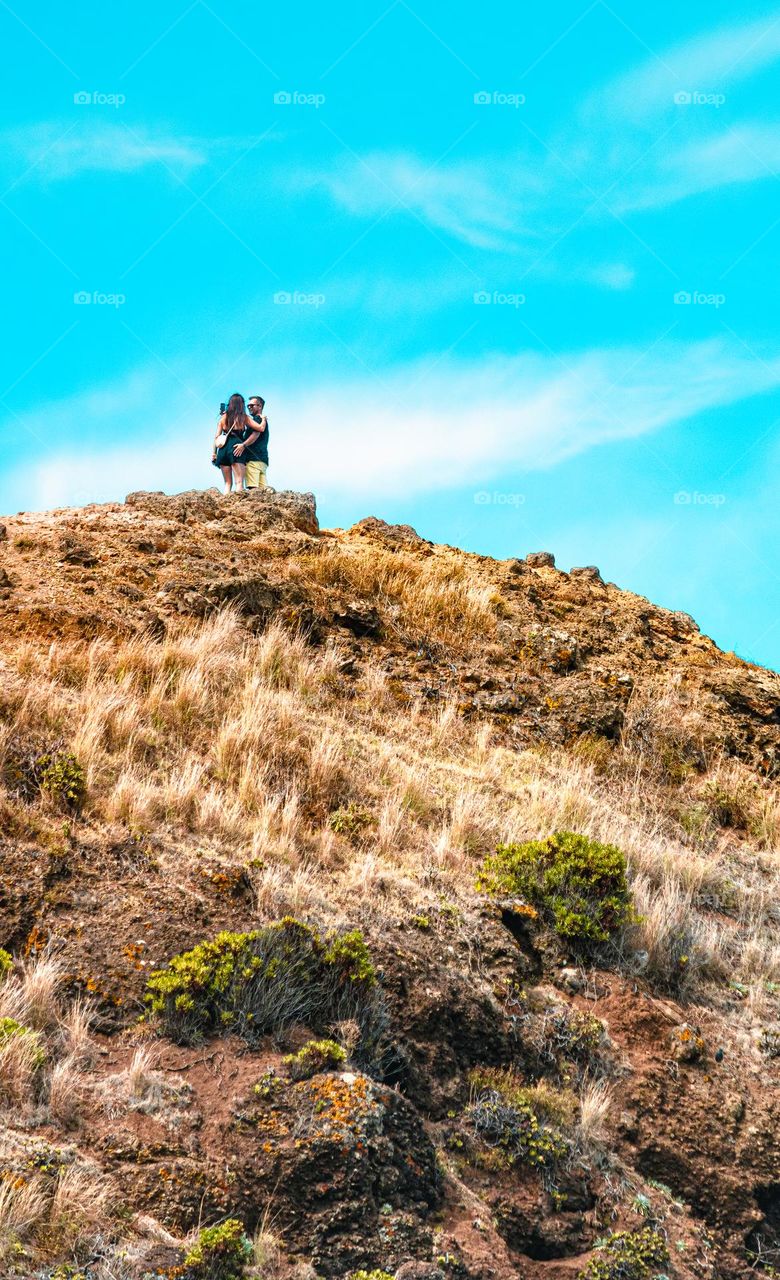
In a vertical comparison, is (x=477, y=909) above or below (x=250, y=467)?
below

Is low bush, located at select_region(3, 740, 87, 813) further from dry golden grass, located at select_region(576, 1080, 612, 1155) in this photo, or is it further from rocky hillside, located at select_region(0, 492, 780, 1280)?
dry golden grass, located at select_region(576, 1080, 612, 1155)

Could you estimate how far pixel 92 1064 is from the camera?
4.64 metres

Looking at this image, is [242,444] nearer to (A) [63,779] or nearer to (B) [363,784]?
(B) [363,784]

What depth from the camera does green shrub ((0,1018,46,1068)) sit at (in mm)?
4445

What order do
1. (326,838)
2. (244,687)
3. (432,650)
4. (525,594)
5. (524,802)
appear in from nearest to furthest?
(326,838), (524,802), (244,687), (432,650), (525,594)

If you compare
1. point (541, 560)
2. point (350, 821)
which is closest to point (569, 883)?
point (350, 821)

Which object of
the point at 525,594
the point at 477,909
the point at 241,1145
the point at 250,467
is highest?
the point at 250,467

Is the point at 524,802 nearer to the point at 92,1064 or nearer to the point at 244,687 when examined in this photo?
the point at 244,687

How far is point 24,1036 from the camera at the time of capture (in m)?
4.47

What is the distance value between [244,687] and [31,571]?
2932 mm

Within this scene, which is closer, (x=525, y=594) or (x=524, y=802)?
(x=524, y=802)

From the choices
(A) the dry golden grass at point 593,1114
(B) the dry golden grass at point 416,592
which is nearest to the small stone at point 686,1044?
(A) the dry golden grass at point 593,1114

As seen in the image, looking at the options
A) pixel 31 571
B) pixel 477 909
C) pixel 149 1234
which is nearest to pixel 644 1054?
pixel 477 909

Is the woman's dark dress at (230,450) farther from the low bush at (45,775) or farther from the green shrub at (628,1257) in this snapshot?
the green shrub at (628,1257)
